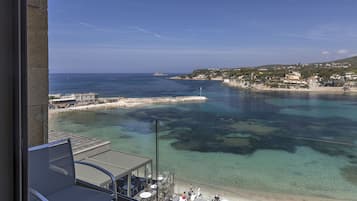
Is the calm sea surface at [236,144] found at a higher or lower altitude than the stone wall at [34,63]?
lower

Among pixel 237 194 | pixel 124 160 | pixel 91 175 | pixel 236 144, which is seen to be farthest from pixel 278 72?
pixel 91 175

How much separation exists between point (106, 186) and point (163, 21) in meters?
12.1

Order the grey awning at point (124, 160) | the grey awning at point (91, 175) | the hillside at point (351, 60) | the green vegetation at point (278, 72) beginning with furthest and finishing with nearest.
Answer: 1. the green vegetation at point (278, 72)
2. the hillside at point (351, 60)
3. the grey awning at point (124, 160)
4. the grey awning at point (91, 175)

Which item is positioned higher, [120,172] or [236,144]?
[120,172]

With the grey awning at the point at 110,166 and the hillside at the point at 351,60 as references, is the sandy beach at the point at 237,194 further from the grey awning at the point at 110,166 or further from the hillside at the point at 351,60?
the hillside at the point at 351,60

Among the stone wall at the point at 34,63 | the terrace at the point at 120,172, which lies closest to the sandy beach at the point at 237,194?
the terrace at the point at 120,172

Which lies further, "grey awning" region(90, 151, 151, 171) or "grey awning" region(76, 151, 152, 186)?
"grey awning" region(90, 151, 151, 171)

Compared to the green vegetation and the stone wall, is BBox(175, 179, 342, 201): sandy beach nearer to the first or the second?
the green vegetation

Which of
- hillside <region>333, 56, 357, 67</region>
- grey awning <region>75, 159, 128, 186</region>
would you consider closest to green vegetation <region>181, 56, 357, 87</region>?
hillside <region>333, 56, 357, 67</region>

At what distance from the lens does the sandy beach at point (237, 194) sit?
14.9 ft

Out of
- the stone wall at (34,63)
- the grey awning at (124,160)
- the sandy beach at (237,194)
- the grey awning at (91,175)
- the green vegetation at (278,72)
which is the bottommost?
the sandy beach at (237,194)

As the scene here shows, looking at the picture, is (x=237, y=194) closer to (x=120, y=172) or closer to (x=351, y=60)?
(x=120, y=172)

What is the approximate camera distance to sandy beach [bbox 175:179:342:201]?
4527 millimetres

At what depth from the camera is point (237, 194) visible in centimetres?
478
